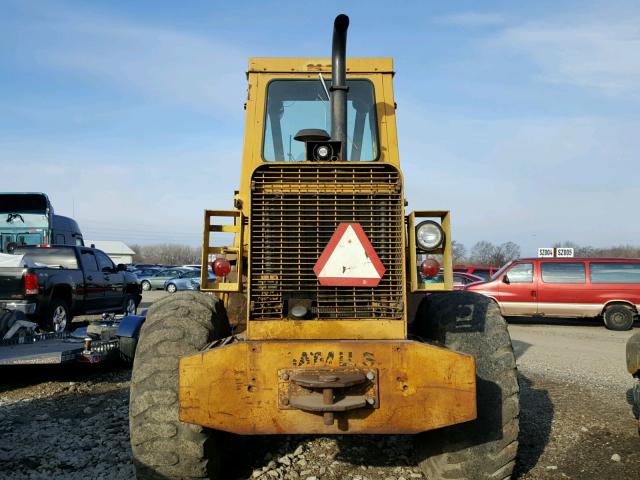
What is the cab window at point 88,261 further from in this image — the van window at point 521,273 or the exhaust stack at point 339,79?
the van window at point 521,273

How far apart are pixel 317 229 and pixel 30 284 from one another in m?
8.13

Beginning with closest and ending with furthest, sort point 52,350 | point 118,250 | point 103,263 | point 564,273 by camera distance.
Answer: point 52,350, point 103,263, point 564,273, point 118,250

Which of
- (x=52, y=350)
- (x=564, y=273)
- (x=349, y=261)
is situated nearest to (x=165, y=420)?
(x=349, y=261)

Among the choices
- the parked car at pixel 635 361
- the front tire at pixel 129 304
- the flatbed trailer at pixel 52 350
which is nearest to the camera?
the parked car at pixel 635 361

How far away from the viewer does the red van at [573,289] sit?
609 inches

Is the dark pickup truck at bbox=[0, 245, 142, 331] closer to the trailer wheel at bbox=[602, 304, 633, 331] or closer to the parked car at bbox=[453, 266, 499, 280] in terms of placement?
the parked car at bbox=[453, 266, 499, 280]

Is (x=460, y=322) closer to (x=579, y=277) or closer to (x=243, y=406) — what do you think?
(x=243, y=406)

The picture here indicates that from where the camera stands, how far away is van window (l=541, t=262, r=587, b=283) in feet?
51.9

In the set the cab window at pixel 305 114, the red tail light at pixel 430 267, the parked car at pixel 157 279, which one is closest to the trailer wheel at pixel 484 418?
the red tail light at pixel 430 267

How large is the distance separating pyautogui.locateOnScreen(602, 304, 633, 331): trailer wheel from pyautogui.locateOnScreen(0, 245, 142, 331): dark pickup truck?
12.2m

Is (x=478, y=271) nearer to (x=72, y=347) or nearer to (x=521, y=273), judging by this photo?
(x=521, y=273)

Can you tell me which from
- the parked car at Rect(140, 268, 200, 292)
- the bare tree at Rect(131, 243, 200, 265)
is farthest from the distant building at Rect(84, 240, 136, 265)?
the parked car at Rect(140, 268, 200, 292)

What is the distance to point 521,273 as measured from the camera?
52.9ft

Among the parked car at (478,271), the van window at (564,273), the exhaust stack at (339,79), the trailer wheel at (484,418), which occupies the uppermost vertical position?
the exhaust stack at (339,79)
